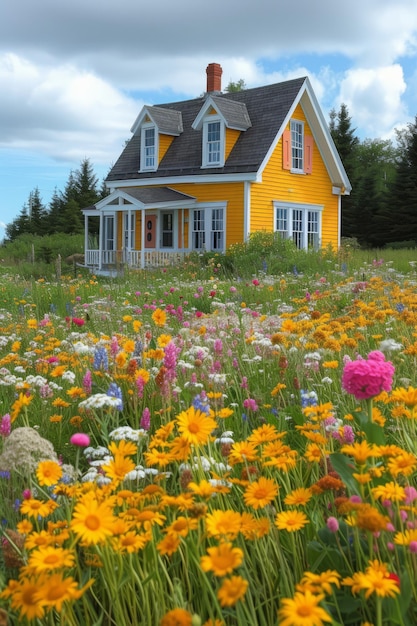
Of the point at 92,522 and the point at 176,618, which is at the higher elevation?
the point at 92,522

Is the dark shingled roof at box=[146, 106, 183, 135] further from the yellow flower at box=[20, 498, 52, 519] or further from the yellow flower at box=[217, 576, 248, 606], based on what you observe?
the yellow flower at box=[217, 576, 248, 606]

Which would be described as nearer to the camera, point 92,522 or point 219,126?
point 92,522

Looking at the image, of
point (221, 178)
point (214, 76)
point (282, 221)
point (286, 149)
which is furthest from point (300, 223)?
point (214, 76)

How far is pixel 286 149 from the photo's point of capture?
1019 inches

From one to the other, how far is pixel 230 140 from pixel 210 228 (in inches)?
132

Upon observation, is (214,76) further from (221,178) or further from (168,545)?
(168,545)

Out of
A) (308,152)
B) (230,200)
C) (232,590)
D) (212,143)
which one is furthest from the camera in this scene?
(308,152)

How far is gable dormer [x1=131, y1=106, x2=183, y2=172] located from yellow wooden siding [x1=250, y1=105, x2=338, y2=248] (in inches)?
195

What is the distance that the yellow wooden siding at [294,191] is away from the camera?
25141 mm

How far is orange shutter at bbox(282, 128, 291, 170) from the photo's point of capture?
84.3 ft

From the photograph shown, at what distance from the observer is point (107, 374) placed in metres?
4.34

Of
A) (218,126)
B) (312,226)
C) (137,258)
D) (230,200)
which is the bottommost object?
(137,258)

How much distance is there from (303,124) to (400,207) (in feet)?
61.3

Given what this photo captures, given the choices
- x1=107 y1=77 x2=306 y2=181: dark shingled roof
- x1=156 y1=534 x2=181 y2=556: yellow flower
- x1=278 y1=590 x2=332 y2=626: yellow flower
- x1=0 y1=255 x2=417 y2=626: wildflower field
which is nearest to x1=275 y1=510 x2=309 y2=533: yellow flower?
x1=0 y1=255 x2=417 y2=626: wildflower field
